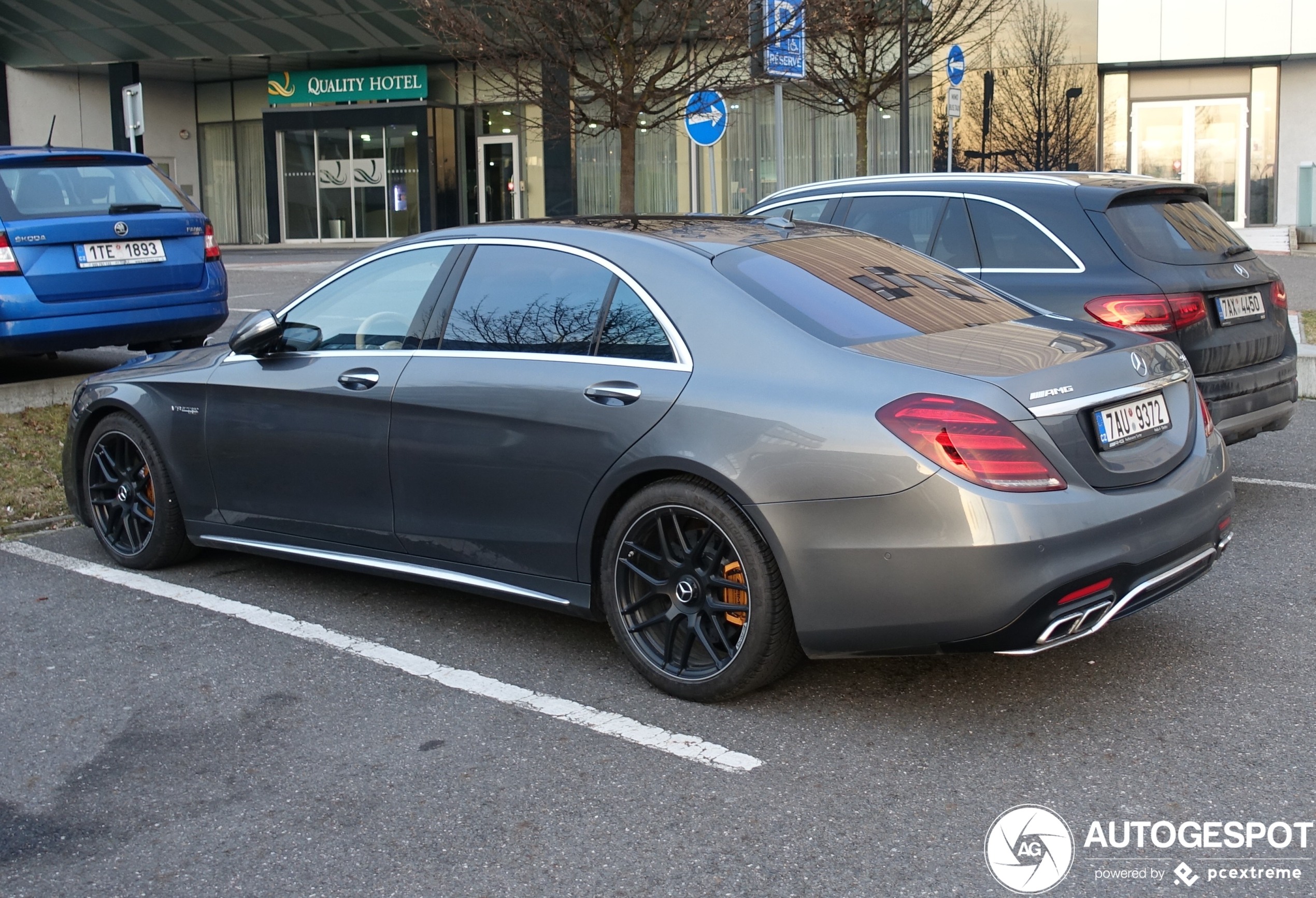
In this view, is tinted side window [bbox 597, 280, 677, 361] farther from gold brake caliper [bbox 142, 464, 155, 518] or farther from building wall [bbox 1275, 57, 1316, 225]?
building wall [bbox 1275, 57, 1316, 225]

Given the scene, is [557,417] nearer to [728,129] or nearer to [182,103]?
[728,129]

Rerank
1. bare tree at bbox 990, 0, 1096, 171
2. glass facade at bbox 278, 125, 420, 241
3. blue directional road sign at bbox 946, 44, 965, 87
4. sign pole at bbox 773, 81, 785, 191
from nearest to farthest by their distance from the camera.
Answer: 1. sign pole at bbox 773, 81, 785, 191
2. blue directional road sign at bbox 946, 44, 965, 87
3. bare tree at bbox 990, 0, 1096, 171
4. glass facade at bbox 278, 125, 420, 241

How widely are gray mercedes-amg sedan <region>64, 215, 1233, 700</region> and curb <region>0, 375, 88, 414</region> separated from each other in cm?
431

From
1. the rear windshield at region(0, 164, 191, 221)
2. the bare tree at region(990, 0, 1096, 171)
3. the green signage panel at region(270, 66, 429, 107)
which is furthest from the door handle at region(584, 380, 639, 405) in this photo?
the green signage panel at region(270, 66, 429, 107)

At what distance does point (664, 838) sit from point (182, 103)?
40.2 m

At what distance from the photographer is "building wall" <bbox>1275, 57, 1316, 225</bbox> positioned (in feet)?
93.6

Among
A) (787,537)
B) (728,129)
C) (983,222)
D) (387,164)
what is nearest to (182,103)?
(387,164)

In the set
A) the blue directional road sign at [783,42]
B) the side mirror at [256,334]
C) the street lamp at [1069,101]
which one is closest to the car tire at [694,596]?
the side mirror at [256,334]

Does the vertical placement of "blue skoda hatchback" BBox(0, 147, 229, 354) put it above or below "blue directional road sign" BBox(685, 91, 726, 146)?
below

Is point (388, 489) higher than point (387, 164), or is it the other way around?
point (387, 164)

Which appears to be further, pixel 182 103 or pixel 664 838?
pixel 182 103

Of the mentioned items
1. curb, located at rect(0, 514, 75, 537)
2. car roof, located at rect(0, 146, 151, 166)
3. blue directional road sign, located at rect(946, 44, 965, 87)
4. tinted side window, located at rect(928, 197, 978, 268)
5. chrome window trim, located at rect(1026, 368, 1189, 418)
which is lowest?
curb, located at rect(0, 514, 75, 537)

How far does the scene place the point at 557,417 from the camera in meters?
4.38

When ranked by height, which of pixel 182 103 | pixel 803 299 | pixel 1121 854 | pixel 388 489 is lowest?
pixel 1121 854
